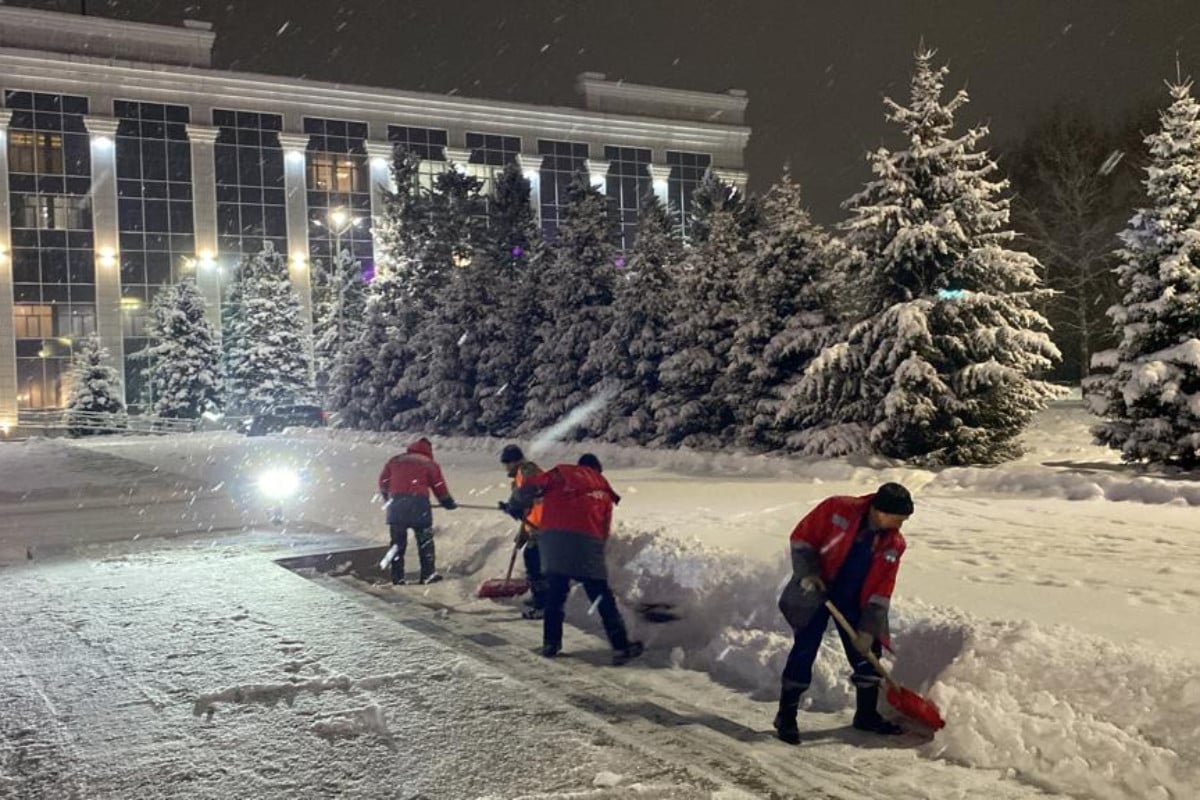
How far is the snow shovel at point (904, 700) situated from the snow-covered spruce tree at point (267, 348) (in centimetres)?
5378

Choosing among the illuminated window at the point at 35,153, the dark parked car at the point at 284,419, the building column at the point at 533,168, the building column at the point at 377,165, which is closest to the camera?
the dark parked car at the point at 284,419

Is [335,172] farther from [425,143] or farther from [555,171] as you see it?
[555,171]

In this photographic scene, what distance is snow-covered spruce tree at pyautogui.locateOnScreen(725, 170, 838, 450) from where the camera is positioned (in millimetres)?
21047

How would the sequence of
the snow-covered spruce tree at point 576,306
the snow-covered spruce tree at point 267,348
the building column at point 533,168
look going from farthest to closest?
1. the building column at point 533,168
2. the snow-covered spruce tree at point 267,348
3. the snow-covered spruce tree at point 576,306

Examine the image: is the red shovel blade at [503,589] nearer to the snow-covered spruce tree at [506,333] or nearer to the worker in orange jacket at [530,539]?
the worker in orange jacket at [530,539]

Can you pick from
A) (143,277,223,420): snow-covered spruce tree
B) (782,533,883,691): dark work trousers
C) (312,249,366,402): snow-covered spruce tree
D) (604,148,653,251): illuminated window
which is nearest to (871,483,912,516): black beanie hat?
(782,533,883,691): dark work trousers

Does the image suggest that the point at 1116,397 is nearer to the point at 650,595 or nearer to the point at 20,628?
the point at 650,595

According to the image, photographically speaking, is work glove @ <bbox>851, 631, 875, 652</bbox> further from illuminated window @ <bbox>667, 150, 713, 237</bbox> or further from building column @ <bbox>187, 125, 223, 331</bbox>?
illuminated window @ <bbox>667, 150, 713, 237</bbox>

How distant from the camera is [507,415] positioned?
106 ft

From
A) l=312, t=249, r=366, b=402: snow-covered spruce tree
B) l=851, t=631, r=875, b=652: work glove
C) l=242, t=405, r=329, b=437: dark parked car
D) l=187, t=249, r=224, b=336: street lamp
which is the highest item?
l=187, t=249, r=224, b=336: street lamp

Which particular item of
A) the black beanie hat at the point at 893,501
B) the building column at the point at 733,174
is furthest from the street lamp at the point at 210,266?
the black beanie hat at the point at 893,501

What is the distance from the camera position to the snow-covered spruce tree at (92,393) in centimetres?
5600

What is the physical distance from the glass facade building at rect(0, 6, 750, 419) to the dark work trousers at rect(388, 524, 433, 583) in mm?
44367

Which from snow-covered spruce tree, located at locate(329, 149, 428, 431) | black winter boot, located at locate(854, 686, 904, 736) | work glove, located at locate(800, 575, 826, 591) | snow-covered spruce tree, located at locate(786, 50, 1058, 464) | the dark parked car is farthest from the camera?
the dark parked car
